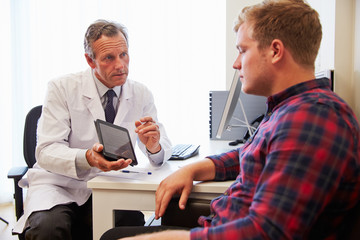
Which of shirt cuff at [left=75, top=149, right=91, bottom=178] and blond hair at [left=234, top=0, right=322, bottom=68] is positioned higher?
blond hair at [left=234, top=0, right=322, bottom=68]

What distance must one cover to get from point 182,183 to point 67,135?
0.71 m

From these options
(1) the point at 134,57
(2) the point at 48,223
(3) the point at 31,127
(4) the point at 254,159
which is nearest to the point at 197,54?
(1) the point at 134,57

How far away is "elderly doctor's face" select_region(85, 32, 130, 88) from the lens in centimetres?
143

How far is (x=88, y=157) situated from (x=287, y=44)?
85cm

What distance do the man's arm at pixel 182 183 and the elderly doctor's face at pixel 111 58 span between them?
2.16 feet

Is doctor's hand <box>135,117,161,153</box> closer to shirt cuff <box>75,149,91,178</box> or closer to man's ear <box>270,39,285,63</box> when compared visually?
shirt cuff <box>75,149,91,178</box>

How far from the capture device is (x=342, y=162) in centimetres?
55

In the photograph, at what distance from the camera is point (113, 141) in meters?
1.09

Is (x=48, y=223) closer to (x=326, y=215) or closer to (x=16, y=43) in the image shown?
(x=326, y=215)

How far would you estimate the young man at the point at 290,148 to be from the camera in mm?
545

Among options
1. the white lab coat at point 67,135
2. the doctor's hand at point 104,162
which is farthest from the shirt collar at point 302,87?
the white lab coat at point 67,135

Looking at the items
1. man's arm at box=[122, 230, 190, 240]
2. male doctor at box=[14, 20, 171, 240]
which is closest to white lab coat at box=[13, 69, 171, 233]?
male doctor at box=[14, 20, 171, 240]

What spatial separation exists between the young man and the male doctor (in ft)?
1.94

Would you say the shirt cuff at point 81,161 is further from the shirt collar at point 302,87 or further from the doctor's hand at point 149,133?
the shirt collar at point 302,87
